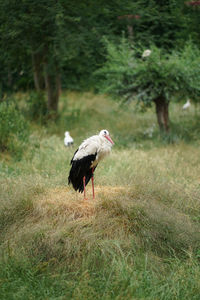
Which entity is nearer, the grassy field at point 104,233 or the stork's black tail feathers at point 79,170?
the grassy field at point 104,233

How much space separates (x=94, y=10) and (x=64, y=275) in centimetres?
904

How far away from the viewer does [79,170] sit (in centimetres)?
490

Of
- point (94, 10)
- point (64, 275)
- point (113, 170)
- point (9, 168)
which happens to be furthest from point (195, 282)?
point (94, 10)

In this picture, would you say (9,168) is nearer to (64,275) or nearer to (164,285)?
(64,275)

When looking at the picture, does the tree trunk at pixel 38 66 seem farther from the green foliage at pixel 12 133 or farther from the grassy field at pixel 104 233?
the grassy field at pixel 104 233

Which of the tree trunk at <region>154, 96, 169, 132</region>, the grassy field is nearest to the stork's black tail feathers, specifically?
the grassy field

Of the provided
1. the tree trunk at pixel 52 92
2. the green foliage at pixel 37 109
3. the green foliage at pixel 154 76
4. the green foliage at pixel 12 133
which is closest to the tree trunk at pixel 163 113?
the green foliage at pixel 154 76

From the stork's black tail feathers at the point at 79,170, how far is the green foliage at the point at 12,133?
9.77 ft

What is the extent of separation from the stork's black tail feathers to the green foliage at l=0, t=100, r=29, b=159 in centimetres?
298

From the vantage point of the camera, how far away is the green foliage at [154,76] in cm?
885

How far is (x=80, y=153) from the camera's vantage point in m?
4.84

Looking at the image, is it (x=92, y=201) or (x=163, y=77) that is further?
(x=163, y=77)

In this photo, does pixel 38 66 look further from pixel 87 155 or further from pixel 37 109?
pixel 87 155

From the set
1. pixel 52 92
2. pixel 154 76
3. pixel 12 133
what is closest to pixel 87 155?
pixel 12 133
